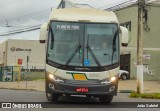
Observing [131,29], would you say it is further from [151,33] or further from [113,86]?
[113,86]

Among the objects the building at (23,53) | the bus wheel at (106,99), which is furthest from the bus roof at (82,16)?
the building at (23,53)

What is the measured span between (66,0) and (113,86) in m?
34.0

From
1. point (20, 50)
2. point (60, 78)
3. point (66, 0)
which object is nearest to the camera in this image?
point (60, 78)

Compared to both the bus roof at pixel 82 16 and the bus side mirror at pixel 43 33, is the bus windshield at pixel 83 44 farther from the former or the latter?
the bus side mirror at pixel 43 33

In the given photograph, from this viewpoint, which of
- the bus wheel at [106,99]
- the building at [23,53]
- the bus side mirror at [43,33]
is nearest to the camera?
the bus side mirror at [43,33]

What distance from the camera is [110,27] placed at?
18.2 metres

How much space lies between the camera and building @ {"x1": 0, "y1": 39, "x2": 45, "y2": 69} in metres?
74.1

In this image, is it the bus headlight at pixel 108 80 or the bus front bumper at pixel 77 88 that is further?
the bus headlight at pixel 108 80

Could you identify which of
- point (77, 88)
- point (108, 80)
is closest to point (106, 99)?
point (108, 80)

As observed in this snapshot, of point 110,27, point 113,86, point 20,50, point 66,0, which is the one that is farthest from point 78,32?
point 20,50

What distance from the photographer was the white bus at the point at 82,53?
1745 cm

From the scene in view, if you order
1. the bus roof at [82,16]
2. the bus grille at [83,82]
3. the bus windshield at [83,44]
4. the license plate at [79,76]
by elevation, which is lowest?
the bus grille at [83,82]

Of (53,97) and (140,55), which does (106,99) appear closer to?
(53,97)

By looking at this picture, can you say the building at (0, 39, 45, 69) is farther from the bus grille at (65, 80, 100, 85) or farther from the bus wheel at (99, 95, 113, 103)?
the bus grille at (65, 80, 100, 85)
